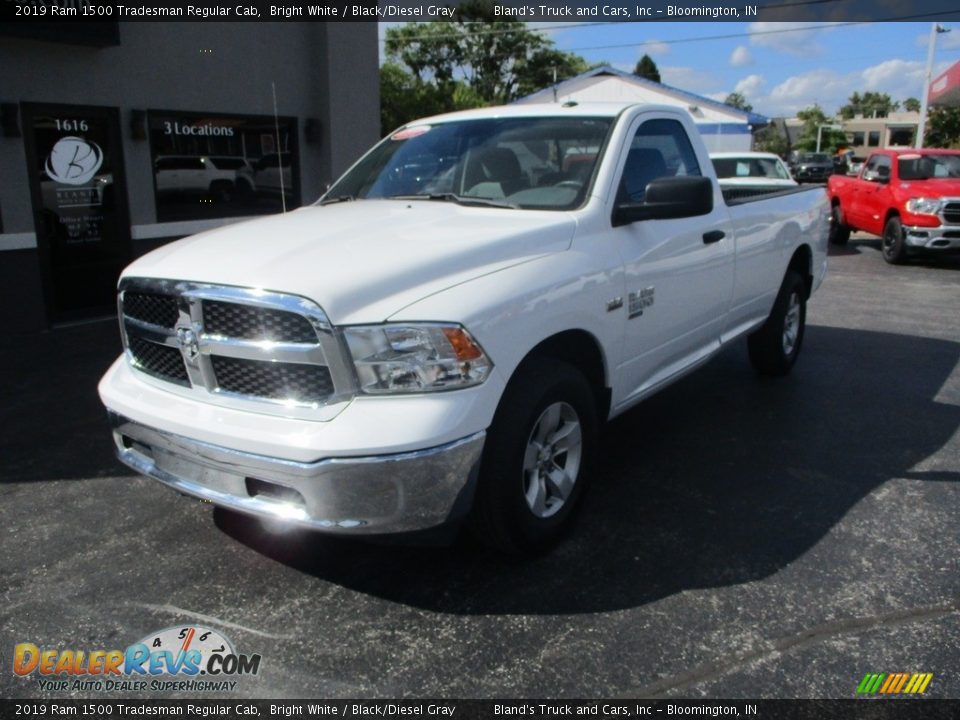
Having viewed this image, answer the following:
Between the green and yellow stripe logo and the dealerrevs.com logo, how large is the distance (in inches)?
80.8

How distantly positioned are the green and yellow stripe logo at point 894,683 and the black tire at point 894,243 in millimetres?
11894

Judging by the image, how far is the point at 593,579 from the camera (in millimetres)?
3289

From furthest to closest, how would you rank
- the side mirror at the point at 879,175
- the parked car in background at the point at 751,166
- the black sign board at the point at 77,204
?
the parked car in background at the point at 751,166 < the side mirror at the point at 879,175 < the black sign board at the point at 77,204

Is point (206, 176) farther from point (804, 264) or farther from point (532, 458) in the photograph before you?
point (532, 458)

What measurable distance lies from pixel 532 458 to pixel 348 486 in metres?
0.86

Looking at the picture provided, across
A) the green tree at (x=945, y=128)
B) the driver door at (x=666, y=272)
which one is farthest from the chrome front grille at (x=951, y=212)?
the green tree at (x=945, y=128)

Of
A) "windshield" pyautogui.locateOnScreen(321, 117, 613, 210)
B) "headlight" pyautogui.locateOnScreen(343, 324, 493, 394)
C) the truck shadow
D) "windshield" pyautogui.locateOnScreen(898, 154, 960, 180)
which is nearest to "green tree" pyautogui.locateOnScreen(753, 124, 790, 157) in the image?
"windshield" pyautogui.locateOnScreen(898, 154, 960, 180)

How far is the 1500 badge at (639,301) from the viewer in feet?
12.4

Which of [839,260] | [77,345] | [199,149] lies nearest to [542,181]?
[77,345]

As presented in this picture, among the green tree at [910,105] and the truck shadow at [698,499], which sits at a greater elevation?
the green tree at [910,105]

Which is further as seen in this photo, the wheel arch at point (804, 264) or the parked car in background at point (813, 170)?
the parked car in background at point (813, 170)

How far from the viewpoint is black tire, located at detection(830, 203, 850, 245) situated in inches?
622

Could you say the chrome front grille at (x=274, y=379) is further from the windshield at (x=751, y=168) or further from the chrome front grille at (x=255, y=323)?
the windshield at (x=751, y=168)

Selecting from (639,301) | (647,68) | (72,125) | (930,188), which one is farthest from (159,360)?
(647,68)
